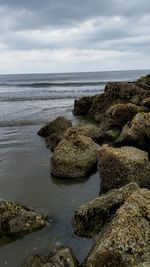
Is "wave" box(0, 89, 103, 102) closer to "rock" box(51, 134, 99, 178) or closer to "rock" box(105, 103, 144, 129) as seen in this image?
"rock" box(105, 103, 144, 129)

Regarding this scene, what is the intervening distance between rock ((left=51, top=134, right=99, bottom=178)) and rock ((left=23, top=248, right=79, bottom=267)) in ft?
11.9

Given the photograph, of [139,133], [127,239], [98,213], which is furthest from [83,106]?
[127,239]

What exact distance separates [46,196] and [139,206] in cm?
320

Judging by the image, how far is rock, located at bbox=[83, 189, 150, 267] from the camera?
4.85 meters

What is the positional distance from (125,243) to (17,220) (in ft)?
8.08

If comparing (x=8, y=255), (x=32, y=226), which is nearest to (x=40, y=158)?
(x=32, y=226)

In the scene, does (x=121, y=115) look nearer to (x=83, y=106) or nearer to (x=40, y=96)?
(x=83, y=106)

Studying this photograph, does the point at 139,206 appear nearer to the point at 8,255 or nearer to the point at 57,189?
the point at 8,255

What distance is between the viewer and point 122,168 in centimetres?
810

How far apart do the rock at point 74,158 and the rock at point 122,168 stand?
103 centimetres

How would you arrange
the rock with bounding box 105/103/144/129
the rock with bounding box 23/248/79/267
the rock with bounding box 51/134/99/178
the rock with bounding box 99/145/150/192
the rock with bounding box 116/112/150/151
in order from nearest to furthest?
the rock with bounding box 23/248/79/267 → the rock with bounding box 99/145/150/192 → the rock with bounding box 51/134/99/178 → the rock with bounding box 116/112/150/151 → the rock with bounding box 105/103/144/129

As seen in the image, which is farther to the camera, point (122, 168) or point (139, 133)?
point (139, 133)

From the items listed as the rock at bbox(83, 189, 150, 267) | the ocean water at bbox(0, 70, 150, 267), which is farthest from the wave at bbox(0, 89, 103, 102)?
the rock at bbox(83, 189, 150, 267)

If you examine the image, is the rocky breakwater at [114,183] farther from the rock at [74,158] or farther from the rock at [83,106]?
the rock at [83,106]
